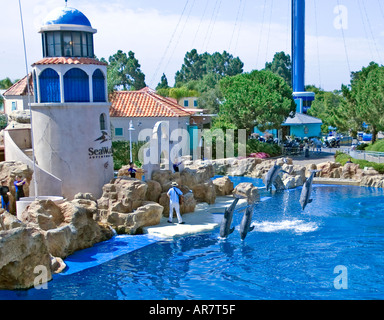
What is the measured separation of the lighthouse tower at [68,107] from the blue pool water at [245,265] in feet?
14.0

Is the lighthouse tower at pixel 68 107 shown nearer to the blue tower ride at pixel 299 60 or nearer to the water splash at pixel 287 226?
the water splash at pixel 287 226

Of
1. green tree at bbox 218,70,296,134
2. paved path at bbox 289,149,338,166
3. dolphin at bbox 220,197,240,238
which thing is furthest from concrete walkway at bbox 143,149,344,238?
green tree at bbox 218,70,296,134

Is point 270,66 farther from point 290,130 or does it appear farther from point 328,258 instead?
point 328,258

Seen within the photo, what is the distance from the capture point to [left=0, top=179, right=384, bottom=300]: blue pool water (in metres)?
11.4

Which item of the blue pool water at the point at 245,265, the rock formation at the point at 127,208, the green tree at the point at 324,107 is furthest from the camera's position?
the green tree at the point at 324,107

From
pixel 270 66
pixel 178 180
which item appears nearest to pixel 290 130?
pixel 178 180

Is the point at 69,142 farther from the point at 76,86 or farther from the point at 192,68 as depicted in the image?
the point at 192,68

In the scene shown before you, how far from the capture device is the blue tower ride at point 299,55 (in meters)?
56.5

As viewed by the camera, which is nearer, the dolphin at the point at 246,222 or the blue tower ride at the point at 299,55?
the dolphin at the point at 246,222

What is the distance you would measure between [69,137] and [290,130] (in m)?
34.4

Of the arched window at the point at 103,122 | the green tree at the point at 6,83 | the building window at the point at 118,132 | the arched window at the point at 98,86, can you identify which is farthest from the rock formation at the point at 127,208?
the green tree at the point at 6,83

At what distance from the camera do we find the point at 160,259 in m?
13.8

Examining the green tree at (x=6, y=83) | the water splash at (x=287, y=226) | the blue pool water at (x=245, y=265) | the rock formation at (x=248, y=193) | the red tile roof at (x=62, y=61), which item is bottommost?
the blue pool water at (x=245, y=265)
